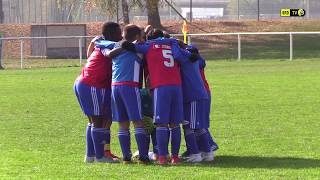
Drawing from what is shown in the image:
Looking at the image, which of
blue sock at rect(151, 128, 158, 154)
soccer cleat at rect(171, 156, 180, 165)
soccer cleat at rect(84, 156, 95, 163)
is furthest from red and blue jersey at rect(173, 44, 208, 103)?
soccer cleat at rect(84, 156, 95, 163)

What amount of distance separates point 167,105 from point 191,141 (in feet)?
2.52

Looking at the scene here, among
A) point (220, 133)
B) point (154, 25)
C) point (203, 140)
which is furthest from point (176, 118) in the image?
point (154, 25)

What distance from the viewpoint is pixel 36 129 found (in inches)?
541

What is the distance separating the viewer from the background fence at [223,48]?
39406 mm

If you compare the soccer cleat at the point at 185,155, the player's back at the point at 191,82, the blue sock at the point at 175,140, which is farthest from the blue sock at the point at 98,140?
the player's back at the point at 191,82

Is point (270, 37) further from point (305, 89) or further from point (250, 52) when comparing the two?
point (305, 89)

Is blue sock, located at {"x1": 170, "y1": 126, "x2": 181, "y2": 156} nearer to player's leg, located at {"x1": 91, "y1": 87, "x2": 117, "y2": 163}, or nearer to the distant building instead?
player's leg, located at {"x1": 91, "y1": 87, "x2": 117, "y2": 163}

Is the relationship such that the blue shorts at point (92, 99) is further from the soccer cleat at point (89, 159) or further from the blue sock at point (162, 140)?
the blue sock at point (162, 140)

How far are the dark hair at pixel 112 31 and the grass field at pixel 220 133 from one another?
170 centimetres

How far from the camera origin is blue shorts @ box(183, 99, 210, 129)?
10.1 m

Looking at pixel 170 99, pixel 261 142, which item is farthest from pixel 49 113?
pixel 170 99

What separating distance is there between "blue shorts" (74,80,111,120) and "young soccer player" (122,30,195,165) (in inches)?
26.8

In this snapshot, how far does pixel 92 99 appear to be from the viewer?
9.95 m

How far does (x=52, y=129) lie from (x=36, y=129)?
0.99ft
